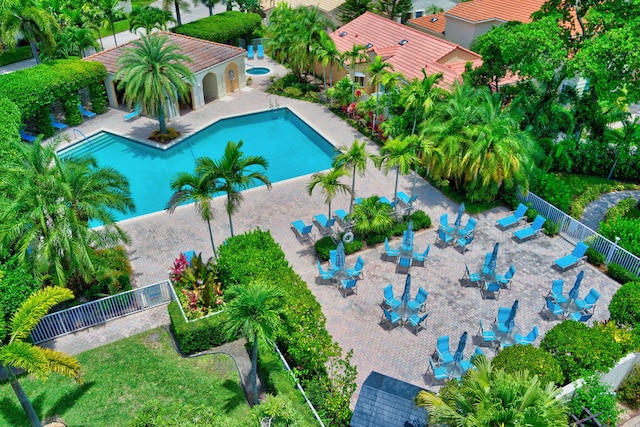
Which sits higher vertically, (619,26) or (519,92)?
(619,26)

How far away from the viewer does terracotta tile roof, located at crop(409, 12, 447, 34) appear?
44281 mm

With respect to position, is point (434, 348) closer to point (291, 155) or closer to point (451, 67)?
point (291, 155)

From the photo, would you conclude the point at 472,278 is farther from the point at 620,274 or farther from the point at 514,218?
the point at 620,274

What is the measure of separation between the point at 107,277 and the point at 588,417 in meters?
16.7

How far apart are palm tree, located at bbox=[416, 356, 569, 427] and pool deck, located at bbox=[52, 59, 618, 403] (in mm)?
5715

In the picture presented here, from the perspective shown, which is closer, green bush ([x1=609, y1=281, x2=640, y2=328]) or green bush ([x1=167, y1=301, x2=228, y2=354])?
green bush ([x1=167, y1=301, x2=228, y2=354])

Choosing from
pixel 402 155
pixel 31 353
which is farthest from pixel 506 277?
pixel 31 353

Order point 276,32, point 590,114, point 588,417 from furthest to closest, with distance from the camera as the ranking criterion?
1. point 276,32
2. point 590,114
3. point 588,417

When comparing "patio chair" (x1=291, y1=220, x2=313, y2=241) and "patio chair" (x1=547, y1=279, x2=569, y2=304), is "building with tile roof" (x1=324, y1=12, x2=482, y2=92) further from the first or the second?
"patio chair" (x1=547, y1=279, x2=569, y2=304)

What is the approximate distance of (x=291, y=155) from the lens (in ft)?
103

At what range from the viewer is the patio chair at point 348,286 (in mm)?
19938

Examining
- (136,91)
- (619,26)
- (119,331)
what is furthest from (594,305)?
(136,91)

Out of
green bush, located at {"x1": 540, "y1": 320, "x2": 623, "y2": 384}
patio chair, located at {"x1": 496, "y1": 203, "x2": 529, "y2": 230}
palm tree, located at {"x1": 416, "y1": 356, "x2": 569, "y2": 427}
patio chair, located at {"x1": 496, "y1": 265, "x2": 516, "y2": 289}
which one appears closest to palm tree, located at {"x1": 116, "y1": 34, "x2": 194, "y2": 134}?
patio chair, located at {"x1": 496, "y1": 203, "x2": 529, "y2": 230}

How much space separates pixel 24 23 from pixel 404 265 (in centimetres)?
2780
